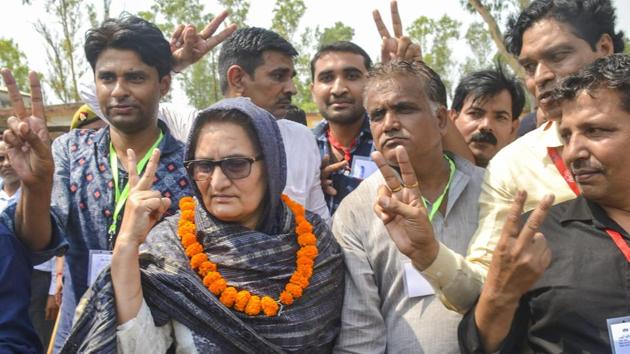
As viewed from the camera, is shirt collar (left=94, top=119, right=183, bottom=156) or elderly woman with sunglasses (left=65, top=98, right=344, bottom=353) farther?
shirt collar (left=94, top=119, right=183, bottom=156)

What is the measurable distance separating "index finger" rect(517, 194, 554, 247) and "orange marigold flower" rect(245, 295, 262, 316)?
3.01 ft

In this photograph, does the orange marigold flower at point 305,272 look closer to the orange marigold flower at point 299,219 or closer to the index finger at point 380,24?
the orange marigold flower at point 299,219

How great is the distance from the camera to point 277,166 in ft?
7.73

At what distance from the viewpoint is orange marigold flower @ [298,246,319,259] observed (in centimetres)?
229

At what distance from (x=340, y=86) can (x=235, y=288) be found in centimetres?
213

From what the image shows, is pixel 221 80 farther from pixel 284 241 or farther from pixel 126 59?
pixel 284 241

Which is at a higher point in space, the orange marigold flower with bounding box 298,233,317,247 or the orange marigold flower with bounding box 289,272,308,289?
the orange marigold flower with bounding box 298,233,317,247

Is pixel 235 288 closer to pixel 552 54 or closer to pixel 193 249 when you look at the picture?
pixel 193 249

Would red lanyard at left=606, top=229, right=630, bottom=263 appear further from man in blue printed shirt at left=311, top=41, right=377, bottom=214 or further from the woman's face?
man in blue printed shirt at left=311, top=41, right=377, bottom=214

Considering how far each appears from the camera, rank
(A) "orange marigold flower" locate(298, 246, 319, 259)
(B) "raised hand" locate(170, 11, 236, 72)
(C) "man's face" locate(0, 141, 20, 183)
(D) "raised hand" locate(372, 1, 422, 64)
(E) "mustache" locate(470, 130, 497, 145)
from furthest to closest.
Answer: (C) "man's face" locate(0, 141, 20, 183) → (E) "mustache" locate(470, 130, 497, 145) → (B) "raised hand" locate(170, 11, 236, 72) → (D) "raised hand" locate(372, 1, 422, 64) → (A) "orange marigold flower" locate(298, 246, 319, 259)

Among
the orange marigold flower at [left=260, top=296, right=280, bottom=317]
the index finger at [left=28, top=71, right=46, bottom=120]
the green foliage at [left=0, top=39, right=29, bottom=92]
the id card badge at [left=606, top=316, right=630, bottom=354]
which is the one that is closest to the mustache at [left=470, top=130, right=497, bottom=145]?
the id card badge at [left=606, top=316, right=630, bottom=354]

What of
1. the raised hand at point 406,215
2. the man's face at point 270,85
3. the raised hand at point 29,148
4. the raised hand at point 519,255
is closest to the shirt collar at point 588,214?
the raised hand at point 519,255

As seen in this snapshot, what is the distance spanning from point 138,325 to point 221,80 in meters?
2.30

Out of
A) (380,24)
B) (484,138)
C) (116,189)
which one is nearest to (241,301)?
(116,189)
